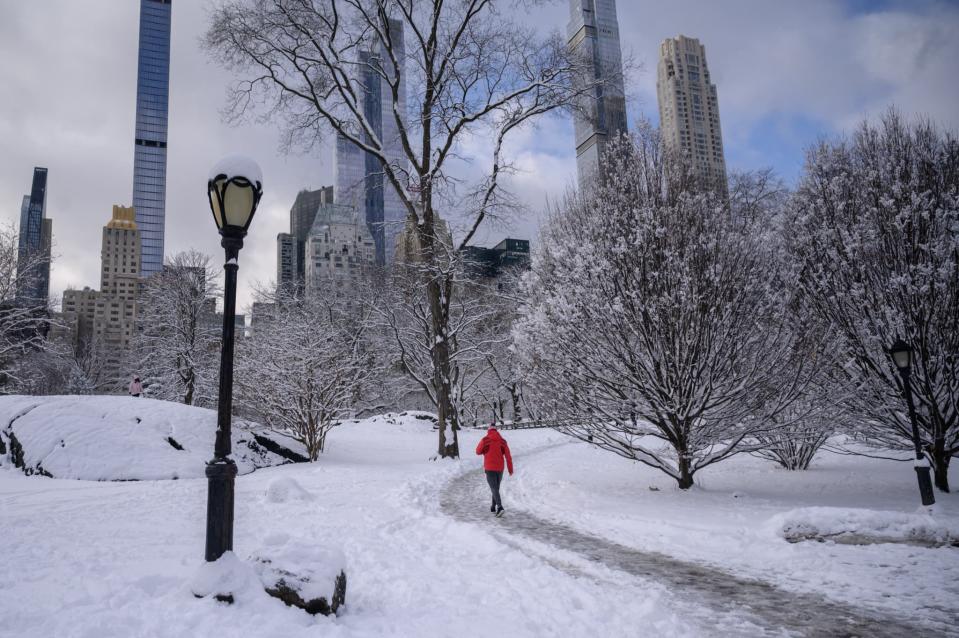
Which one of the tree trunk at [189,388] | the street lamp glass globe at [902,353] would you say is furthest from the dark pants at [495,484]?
the tree trunk at [189,388]

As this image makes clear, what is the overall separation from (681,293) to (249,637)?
330 inches

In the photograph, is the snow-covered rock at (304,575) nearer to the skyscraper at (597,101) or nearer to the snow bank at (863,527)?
the snow bank at (863,527)

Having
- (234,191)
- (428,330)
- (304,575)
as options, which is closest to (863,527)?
(304,575)

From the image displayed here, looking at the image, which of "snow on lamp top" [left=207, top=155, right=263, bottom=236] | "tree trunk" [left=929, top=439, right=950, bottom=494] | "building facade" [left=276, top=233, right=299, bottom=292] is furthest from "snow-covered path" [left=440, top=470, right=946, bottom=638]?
"building facade" [left=276, top=233, right=299, bottom=292]

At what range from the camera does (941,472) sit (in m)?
10.8

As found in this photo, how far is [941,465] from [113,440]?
1881 cm

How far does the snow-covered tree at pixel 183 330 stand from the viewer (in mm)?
31016

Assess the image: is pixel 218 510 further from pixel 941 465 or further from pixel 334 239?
pixel 334 239

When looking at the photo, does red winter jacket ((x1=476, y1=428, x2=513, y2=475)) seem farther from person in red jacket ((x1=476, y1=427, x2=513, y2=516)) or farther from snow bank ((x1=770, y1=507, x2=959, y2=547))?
snow bank ((x1=770, y1=507, x2=959, y2=547))

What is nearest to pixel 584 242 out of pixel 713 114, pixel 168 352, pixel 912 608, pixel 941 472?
pixel 912 608

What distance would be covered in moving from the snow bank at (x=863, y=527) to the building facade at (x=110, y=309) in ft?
146

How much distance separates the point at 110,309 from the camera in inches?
5399

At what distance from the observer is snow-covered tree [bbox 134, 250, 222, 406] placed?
31.0m

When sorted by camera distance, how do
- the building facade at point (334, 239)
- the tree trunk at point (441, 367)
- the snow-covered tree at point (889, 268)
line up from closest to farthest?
1. the snow-covered tree at point (889, 268)
2. the tree trunk at point (441, 367)
3. the building facade at point (334, 239)
